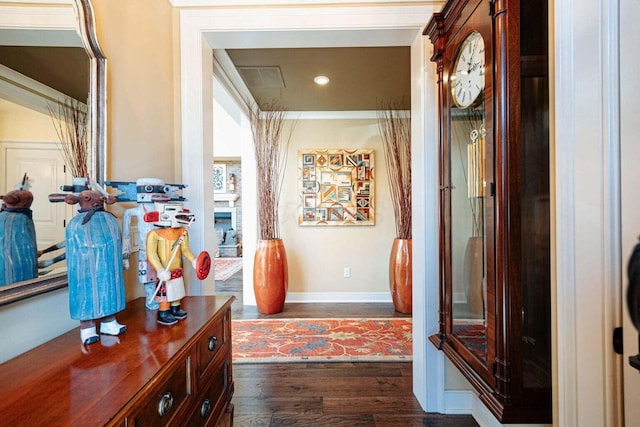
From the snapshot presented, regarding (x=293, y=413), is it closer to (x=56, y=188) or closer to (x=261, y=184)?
(x=56, y=188)

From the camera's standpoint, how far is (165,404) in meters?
0.78

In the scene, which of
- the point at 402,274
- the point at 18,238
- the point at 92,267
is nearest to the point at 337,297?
the point at 402,274

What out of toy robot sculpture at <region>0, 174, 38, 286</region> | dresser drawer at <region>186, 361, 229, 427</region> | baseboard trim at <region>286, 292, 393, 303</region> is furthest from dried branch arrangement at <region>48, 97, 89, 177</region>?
baseboard trim at <region>286, 292, 393, 303</region>

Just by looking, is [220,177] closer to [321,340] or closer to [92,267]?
[321,340]

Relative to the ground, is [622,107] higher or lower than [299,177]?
lower

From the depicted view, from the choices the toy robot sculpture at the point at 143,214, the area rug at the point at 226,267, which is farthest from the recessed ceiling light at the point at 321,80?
the area rug at the point at 226,267

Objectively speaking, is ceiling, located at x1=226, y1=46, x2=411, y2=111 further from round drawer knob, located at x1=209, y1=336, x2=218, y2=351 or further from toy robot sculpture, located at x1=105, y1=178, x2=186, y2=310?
round drawer knob, located at x1=209, y1=336, x2=218, y2=351

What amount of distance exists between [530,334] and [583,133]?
28.8 inches

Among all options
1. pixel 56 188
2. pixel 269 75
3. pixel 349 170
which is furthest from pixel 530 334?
pixel 349 170

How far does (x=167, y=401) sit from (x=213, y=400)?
0.42 metres

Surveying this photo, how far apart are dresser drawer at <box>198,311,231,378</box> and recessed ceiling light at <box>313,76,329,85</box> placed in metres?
2.33

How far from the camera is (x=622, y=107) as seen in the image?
0.68 m

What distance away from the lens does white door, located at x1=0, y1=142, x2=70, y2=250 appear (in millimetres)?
789

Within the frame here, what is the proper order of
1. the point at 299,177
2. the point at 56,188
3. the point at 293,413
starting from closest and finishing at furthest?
the point at 56,188
the point at 293,413
the point at 299,177
